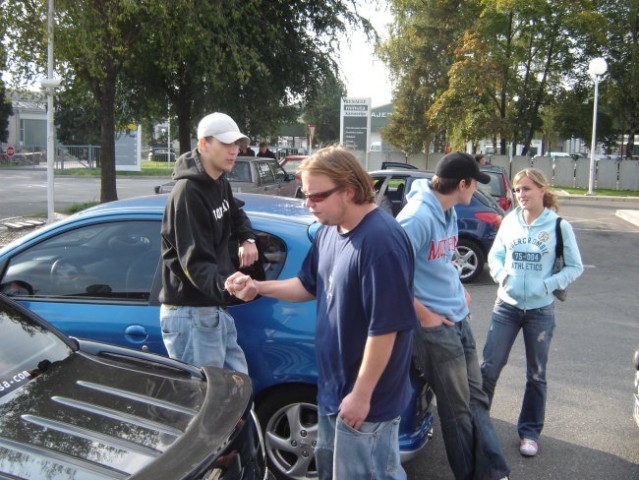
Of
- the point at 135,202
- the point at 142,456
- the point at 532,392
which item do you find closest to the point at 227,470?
the point at 142,456

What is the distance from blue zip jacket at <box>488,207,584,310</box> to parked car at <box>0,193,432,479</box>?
3.13ft

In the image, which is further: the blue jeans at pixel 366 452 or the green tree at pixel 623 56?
the green tree at pixel 623 56

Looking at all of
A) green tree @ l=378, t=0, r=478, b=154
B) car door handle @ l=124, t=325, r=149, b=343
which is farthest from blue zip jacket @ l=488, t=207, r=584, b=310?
green tree @ l=378, t=0, r=478, b=154

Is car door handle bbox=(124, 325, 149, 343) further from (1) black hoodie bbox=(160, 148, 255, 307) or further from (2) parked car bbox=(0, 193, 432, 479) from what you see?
(1) black hoodie bbox=(160, 148, 255, 307)

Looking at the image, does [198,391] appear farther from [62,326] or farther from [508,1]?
[508,1]

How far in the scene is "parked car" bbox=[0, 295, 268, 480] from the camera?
2123 mm

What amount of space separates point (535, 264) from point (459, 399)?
4.01 feet

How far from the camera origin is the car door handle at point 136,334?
11.3 feet

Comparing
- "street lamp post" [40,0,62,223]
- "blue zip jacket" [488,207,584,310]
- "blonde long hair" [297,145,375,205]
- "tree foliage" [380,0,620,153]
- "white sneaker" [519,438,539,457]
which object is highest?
"tree foliage" [380,0,620,153]

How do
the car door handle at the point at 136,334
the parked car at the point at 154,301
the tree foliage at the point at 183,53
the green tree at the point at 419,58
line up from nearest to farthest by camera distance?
the parked car at the point at 154,301 → the car door handle at the point at 136,334 → the tree foliage at the point at 183,53 → the green tree at the point at 419,58

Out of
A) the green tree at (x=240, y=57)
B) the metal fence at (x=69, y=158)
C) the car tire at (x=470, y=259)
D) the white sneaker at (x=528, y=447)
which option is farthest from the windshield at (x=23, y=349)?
the metal fence at (x=69, y=158)

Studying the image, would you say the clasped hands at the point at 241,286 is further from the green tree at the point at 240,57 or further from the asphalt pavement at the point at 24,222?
the green tree at the point at 240,57

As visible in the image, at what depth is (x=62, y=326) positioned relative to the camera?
3.55 m

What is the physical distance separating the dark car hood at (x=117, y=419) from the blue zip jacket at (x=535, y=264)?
1.91 meters
